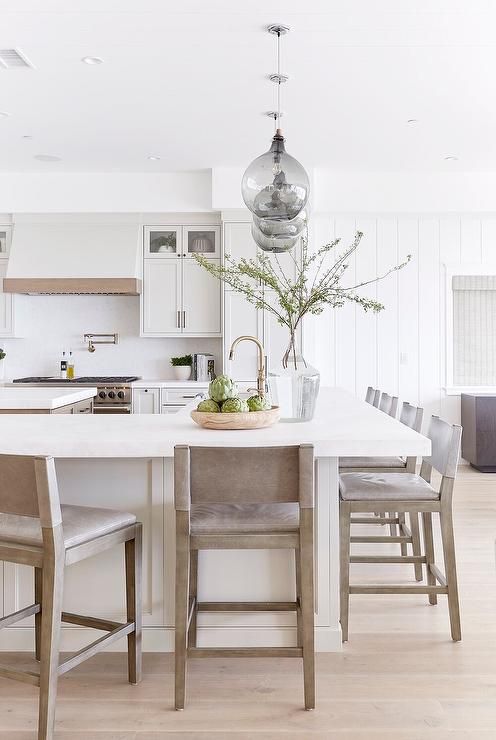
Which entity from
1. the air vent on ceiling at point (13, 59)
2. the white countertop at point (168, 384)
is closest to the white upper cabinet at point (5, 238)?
the white countertop at point (168, 384)

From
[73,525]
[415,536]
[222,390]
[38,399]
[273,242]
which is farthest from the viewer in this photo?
[38,399]

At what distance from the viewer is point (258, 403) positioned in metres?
2.64

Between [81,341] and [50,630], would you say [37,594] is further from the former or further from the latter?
[81,341]

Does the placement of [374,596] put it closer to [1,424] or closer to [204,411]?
[204,411]

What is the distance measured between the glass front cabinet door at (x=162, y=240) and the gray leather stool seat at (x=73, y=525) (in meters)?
4.21

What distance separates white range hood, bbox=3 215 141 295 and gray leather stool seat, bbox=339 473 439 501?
150 inches

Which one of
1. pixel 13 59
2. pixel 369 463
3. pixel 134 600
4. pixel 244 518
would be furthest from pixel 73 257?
pixel 244 518

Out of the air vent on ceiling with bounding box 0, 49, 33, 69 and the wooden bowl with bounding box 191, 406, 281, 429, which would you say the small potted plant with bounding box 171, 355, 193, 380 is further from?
the wooden bowl with bounding box 191, 406, 281, 429

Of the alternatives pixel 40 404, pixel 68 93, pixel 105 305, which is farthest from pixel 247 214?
pixel 40 404

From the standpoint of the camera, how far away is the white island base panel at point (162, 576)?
2557mm

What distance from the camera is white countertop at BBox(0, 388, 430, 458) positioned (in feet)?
7.53

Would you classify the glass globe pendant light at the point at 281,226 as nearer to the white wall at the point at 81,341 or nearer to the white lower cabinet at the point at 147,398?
the white lower cabinet at the point at 147,398

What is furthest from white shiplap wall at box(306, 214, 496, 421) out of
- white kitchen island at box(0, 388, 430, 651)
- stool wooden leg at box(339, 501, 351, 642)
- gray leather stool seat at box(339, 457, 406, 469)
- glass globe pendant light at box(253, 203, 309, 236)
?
white kitchen island at box(0, 388, 430, 651)

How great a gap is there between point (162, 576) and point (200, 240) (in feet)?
13.7
